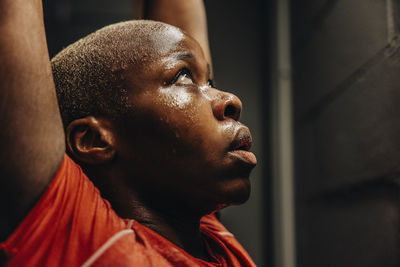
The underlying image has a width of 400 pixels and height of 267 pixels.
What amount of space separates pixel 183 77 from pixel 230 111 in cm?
9

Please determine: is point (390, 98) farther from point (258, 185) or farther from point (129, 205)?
point (258, 185)

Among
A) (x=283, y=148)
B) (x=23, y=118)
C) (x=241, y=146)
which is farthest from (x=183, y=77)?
(x=283, y=148)

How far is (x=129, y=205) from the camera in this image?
2.10 ft

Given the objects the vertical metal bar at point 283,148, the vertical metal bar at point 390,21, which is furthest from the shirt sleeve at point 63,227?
the vertical metal bar at point 283,148

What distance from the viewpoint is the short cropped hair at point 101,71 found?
658 mm

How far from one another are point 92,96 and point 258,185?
3.38ft

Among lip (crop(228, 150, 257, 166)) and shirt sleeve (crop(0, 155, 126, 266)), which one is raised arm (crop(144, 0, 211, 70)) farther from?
shirt sleeve (crop(0, 155, 126, 266))

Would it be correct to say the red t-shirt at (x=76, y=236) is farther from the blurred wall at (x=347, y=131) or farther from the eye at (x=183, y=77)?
the blurred wall at (x=347, y=131)

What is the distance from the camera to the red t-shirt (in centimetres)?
50

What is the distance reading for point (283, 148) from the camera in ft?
4.90

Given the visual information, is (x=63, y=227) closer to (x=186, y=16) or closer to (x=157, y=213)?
(x=157, y=213)

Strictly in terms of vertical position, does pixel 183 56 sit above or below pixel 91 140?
above

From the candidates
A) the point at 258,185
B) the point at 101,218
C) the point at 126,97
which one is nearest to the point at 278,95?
the point at 258,185

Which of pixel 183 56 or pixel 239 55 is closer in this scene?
pixel 183 56
